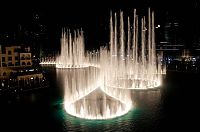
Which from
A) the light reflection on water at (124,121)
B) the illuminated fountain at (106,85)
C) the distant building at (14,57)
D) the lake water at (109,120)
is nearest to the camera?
the light reflection on water at (124,121)

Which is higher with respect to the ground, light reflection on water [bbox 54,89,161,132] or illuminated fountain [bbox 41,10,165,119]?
illuminated fountain [bbox 41,10,165,119]

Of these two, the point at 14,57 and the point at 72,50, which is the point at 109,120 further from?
the point at 72,50

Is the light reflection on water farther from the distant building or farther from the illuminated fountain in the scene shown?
the distant building

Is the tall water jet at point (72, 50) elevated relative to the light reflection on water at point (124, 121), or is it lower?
elevated

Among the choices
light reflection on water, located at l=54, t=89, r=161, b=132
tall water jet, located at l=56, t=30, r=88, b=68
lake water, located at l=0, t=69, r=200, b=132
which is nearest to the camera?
light reflection on water, located at l=54, t=89, r=161, b=132

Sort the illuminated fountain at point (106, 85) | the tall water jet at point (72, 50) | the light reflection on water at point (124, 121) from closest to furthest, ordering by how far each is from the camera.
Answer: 1. the light reflection on water at point (124, 121)
2. the illuminated fountain at point (106, 85)
3. the tall water jet at point (72, 50)

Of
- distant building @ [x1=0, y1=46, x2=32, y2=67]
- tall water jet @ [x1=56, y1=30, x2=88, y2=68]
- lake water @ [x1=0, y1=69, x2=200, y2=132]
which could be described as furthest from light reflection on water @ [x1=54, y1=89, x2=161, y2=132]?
tall water jet @ [x1=56, y1=30, x2=88, y2=68]

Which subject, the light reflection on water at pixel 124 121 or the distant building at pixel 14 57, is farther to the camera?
the distant building at pixel 14 57

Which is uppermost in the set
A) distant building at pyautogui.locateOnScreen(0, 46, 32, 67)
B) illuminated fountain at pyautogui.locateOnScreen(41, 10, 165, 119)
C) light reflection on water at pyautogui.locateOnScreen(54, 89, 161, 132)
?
distant building at pyautogui.locateOnScreen(0, 46, 32, 67)

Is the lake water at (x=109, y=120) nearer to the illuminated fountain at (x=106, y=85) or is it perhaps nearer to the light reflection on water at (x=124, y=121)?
the light reflection on water at (x=124, y=121)

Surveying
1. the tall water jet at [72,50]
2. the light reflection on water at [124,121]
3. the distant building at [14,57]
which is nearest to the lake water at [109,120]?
the light reflection on water at [124,121]

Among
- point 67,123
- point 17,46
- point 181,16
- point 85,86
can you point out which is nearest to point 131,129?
point 67,123

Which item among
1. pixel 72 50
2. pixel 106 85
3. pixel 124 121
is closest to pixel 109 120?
pixel 124 121

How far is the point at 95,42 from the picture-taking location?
197 ft
